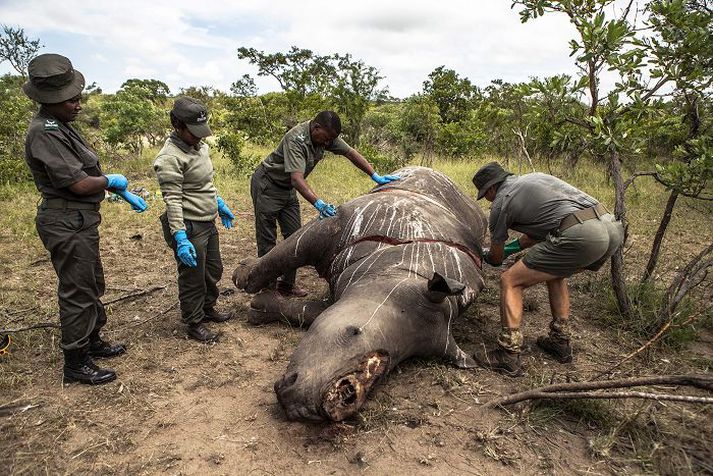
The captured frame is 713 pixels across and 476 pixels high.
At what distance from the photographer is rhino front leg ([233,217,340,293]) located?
4.60 meters

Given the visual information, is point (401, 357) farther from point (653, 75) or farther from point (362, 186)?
point (362, 186)

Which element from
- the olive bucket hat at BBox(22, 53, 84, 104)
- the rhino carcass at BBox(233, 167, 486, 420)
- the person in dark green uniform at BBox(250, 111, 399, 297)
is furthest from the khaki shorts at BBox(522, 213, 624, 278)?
the olive bucket hat at BBox(22, 53, 84, 104)

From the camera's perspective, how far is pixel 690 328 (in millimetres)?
4273

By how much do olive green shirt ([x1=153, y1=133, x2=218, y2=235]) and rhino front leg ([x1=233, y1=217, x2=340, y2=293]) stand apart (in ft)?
2.66

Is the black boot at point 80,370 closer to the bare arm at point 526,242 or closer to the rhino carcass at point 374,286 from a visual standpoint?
the rhino carcass at point 374,286

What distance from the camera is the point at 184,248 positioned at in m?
3.69

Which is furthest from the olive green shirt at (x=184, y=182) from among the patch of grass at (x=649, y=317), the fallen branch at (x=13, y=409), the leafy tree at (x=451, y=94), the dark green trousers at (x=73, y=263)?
the leafy tree at (x=451, y=94)

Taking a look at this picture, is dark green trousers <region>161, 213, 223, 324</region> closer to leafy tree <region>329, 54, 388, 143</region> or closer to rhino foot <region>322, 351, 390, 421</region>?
rhino foot <region>322, 351, 390, 421</region>

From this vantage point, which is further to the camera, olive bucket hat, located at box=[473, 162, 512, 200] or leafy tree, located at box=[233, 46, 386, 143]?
leafy tree, located at box=[233, 46, 386, 143]

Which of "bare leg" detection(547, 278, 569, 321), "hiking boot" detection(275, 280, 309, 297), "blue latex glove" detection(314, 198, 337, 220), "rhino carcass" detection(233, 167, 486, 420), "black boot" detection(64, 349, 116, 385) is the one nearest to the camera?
"rhino carcass" detection(233, 167, 486, 420)

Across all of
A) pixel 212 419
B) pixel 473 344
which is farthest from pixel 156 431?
pixel 473 344

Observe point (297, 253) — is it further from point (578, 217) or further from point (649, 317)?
point (649, 317)

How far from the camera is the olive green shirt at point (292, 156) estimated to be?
15.6ft

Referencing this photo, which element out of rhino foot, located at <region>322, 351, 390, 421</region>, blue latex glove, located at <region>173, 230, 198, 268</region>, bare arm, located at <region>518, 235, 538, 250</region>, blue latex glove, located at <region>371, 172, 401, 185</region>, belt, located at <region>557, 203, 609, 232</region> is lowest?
rhino foot, located at <region>322, 351, 390, 421</region>
